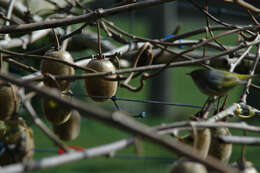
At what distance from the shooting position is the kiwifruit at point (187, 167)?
0.58 meters

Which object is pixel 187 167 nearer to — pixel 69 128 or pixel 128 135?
pixel 69 128

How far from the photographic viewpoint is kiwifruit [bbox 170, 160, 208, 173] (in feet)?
1.90

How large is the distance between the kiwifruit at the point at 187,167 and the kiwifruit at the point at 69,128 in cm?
Result: 56

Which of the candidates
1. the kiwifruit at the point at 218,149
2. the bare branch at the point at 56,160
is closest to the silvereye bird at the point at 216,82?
the kiwifruit at the point at 218,149

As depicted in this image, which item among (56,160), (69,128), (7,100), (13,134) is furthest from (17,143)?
(69,128)

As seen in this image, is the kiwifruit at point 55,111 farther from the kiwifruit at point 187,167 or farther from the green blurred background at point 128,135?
the green blurred background at point 128,135

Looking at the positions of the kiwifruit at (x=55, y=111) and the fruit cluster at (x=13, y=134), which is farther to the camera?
the kiwifruit at (x=55, y=111)

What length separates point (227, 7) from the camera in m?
2.50

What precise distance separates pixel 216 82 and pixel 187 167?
25 cm

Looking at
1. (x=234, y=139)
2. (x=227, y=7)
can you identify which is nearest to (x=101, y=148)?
(x=234, y=139)

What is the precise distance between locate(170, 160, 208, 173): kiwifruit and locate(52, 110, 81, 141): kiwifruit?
1.85 feet

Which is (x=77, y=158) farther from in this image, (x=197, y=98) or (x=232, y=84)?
(x=197, y=98)

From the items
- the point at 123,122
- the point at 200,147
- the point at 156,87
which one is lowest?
the point at 156,87

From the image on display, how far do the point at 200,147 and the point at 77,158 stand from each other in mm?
306
